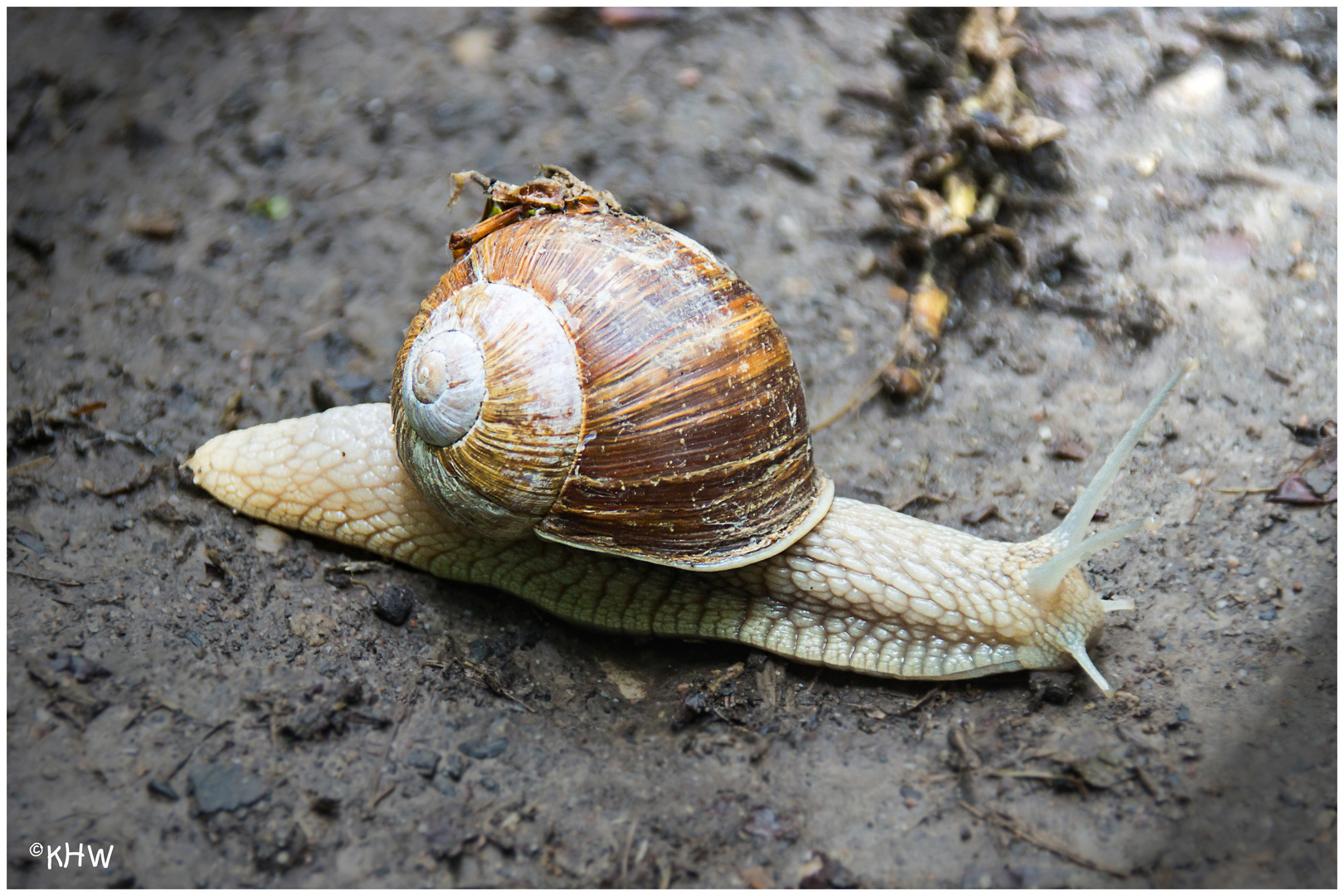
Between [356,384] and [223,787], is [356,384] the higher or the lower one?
the higher one

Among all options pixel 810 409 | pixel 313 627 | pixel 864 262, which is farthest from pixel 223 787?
pixel 864 262

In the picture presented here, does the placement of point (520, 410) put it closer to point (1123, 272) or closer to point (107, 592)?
point (107, 592)

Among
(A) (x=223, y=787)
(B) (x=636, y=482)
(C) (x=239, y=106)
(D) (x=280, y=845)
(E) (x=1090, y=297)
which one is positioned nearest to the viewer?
(D) (x=280, y=845)

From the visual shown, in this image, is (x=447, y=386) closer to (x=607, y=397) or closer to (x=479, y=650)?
(x=607, y=397)

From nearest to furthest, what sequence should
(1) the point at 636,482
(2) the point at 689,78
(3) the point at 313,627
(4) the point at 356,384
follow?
(1) the point at 636,482, (3) the point at 313,627, (4) the point at 356,384, (2) the point at 689,78

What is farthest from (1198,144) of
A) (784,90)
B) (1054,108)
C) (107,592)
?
(107,592)

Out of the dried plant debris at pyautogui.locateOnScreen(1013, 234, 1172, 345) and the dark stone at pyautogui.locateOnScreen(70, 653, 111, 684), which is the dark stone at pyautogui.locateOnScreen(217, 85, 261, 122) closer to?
the dark stone at pyautogui.locateOnScreen(70, 653, 111, 684)

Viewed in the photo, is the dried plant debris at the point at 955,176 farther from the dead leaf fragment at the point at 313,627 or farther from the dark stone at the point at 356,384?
the dead leaf fragment at the point at 313,627
